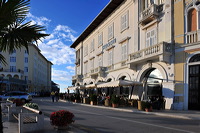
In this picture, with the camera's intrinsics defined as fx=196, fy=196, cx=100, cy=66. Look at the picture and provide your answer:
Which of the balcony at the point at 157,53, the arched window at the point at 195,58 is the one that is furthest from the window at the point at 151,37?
the arched window at the point at 195,58

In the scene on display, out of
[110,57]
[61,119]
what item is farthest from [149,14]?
[61,119]

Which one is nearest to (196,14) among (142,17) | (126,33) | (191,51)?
(191,51)

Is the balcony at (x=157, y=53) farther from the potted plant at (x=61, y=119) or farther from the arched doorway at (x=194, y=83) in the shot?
the potted plant at (x=61, y=119)

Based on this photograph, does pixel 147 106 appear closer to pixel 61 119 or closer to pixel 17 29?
pixel 61 119

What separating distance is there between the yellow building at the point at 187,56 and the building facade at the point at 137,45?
60 cm

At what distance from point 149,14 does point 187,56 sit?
586cm

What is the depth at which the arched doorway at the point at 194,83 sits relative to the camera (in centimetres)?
1548

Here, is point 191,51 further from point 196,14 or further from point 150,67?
point 150,67

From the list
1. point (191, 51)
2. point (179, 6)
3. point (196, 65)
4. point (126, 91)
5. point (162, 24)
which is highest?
point (179, 6)

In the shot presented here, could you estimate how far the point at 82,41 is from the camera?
44.2 meters

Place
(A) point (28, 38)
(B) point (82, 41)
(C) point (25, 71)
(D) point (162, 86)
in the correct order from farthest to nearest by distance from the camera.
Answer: (C) point (25, 71), (B) point (82, 41), (D) point (162, 86), (A) point (28, 38)

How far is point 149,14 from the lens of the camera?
19359mm

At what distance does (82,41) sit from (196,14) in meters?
30.8

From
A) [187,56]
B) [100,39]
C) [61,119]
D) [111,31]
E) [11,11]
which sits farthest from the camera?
[100,39]
